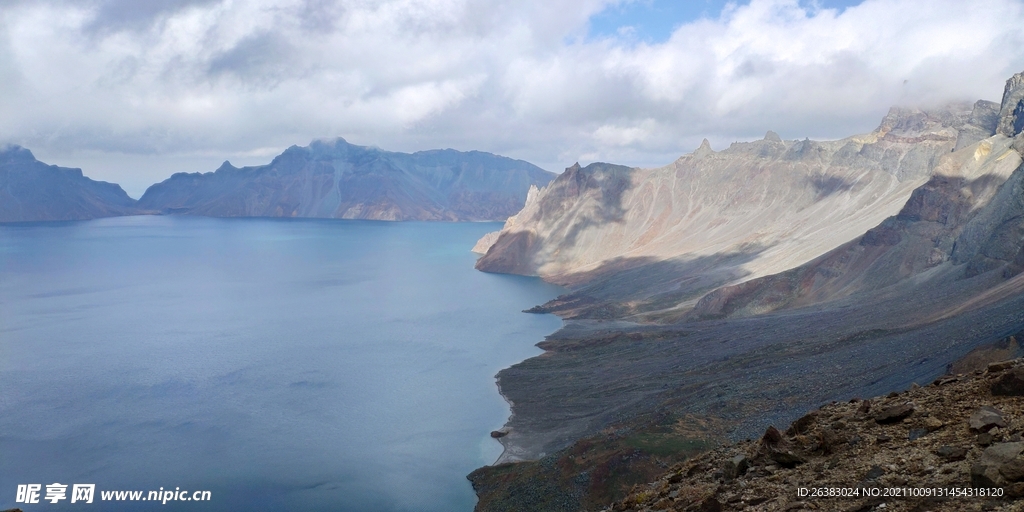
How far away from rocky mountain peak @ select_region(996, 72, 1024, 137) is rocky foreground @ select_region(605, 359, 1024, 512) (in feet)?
315

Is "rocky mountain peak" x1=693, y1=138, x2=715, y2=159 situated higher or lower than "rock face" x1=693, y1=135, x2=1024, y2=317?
higher

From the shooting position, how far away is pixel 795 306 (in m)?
81.8

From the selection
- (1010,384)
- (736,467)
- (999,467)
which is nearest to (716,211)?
(1010,384)

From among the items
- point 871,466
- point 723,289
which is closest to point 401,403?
point 723,289

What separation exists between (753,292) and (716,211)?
70.9m

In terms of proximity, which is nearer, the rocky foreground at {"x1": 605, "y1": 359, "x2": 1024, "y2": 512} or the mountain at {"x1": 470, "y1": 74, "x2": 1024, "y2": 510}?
the rocky foreground at {"x1": 605, "y1": 359, "x2": 1024, "y2": 512}

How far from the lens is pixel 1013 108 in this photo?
94.6m

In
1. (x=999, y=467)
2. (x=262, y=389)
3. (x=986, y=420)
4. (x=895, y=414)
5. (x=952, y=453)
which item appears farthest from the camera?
(x=262, y=389)

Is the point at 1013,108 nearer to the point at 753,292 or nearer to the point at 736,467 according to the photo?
the point at 753,292

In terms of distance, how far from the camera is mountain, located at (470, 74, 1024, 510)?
4056cm

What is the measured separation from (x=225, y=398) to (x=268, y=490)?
22325 mm

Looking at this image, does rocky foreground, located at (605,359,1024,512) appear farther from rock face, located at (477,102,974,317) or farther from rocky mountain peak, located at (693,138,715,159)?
rocky mountain peak, located at (693,138,715,159)

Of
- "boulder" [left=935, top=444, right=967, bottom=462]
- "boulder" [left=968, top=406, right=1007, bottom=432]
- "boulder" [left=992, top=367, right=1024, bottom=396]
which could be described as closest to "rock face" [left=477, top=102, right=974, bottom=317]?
"boulder" [left=992, top=367, right=1024, bottom=396]

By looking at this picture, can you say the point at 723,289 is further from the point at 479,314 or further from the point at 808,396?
the point at 808,396
